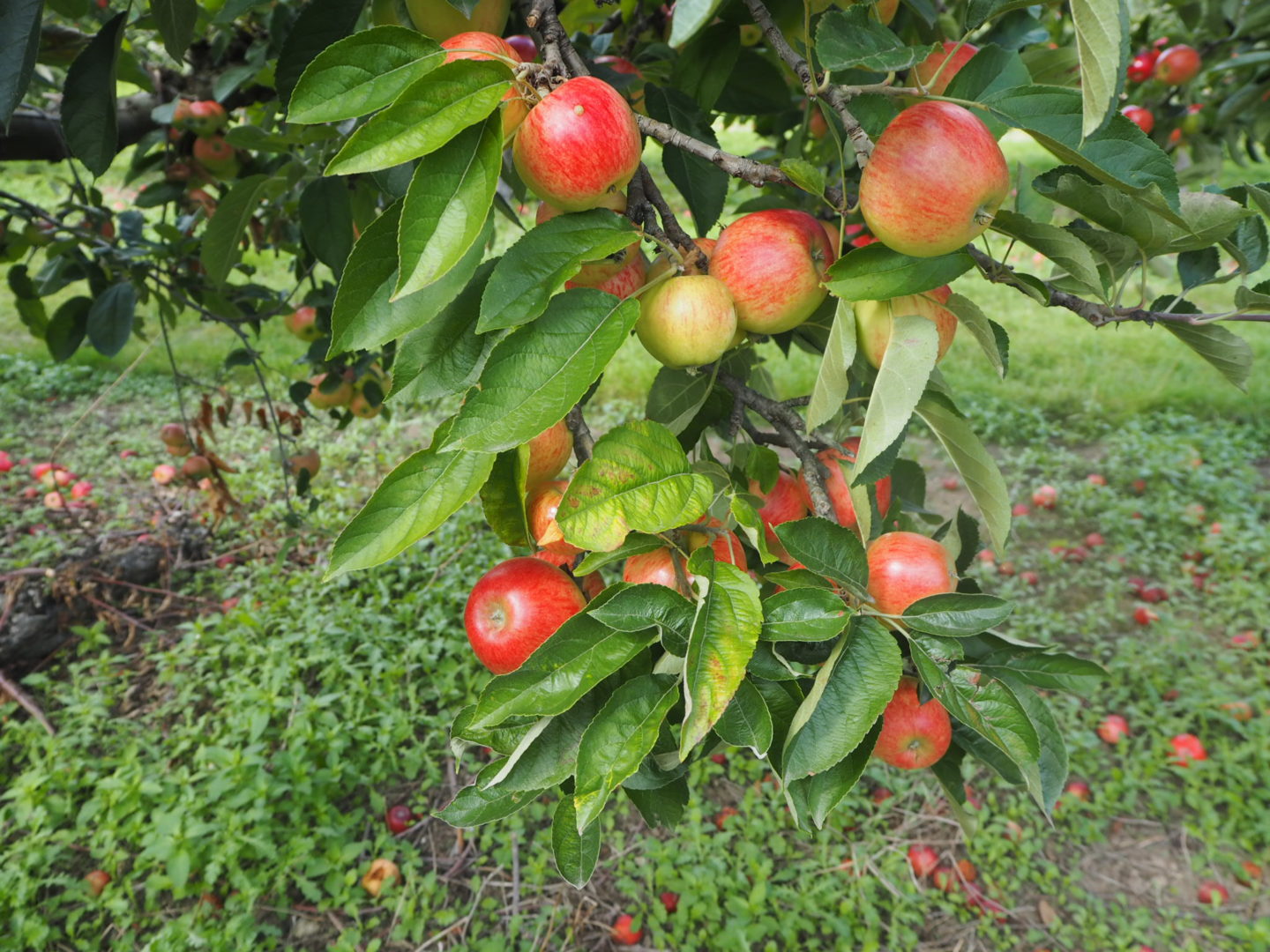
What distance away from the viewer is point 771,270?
2.30ft

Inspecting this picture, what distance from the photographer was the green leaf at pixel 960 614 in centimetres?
64

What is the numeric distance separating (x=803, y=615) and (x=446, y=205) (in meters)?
0.38

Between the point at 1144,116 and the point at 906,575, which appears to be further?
the point at 1144,116

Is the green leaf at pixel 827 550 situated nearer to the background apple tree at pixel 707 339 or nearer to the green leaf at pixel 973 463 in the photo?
the background apple tree at pixel 707 339

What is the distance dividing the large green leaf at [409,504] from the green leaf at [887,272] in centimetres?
30

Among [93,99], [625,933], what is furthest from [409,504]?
[625,933]

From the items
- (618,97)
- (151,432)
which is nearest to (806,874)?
(618,97)

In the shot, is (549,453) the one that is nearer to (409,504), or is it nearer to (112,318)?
(409,504)

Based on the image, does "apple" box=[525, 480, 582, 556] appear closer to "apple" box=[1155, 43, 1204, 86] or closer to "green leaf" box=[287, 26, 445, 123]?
"green leaf" box=[287, 26, 445, 123]

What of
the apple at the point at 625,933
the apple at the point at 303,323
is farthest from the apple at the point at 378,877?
the apple at the point at 303,323

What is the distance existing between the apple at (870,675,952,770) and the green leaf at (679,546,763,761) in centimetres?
22

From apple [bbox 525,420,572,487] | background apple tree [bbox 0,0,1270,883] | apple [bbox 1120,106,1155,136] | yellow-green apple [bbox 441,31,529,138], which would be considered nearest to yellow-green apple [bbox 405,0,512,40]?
background apple tree [bbox 0,0,1270,883]

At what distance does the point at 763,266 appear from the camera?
0.70 metres

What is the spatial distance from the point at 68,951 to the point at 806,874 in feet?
5.46
